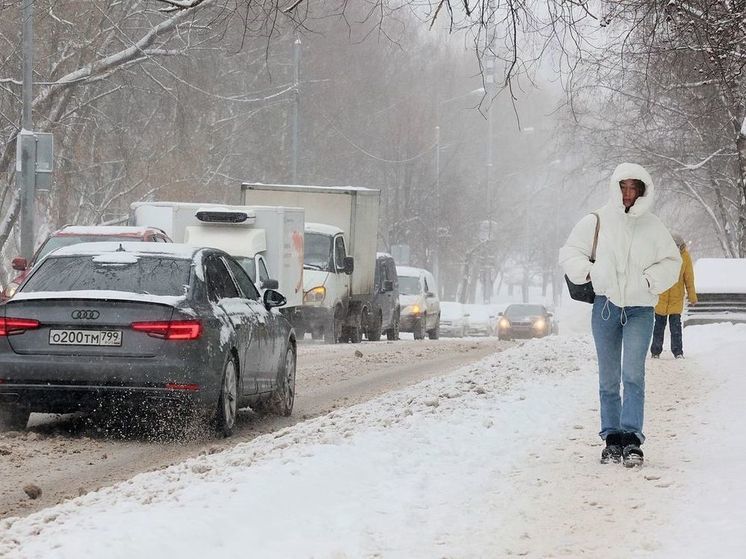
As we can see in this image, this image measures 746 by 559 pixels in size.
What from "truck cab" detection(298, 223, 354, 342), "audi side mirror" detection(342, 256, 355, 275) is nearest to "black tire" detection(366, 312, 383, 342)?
"truck cab" detection(298, 223, 354, 342)

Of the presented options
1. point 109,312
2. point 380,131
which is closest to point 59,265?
point 109,312

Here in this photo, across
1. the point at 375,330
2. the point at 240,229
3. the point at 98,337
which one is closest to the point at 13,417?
the point at 98,337

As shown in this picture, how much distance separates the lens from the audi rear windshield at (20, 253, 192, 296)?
1073 cm

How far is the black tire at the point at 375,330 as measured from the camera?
95.8 feet

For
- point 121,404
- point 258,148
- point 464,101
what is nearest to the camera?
point 121,404

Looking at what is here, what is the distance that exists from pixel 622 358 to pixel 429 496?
6.03 ft

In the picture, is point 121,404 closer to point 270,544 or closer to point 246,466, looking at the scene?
point 246,466

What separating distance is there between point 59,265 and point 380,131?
55611 millimetres

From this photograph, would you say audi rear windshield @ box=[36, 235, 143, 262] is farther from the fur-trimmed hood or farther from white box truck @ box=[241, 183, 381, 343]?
the fur-trimmed hood

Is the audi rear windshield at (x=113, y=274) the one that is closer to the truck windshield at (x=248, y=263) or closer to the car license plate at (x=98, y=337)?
the car license plate at (x=98, y=337)

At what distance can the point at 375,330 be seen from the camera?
29219 millimetres

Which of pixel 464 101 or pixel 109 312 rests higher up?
pixel 464 101

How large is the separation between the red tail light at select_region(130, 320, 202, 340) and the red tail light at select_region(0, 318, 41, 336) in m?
0.74

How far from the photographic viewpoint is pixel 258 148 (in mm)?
56562
